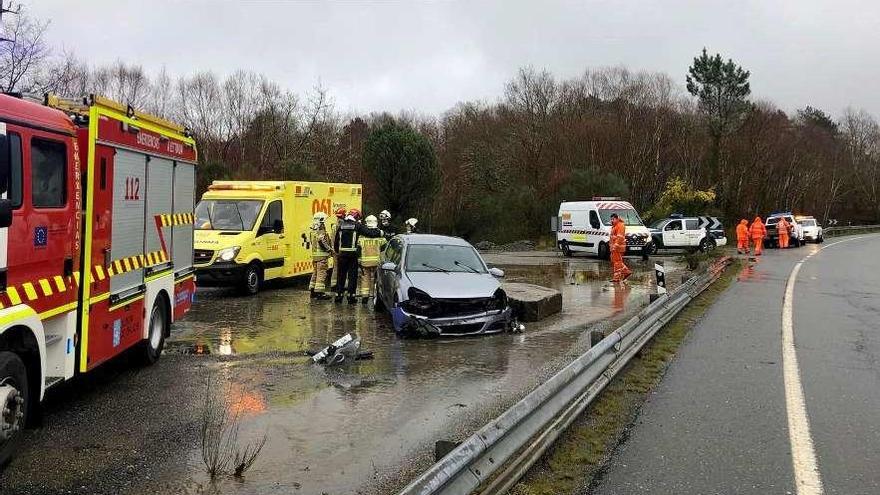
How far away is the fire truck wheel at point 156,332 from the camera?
313 inches

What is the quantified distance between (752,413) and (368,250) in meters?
8.61

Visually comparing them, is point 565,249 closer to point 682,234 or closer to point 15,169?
point 682,234

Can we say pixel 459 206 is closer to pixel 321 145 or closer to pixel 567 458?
pixel 321 145

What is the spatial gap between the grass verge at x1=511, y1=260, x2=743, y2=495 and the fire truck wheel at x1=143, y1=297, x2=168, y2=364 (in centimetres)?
481

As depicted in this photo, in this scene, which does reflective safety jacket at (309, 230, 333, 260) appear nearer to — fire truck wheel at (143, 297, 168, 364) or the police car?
fire truck wheel at (143, 297, 168, 364)

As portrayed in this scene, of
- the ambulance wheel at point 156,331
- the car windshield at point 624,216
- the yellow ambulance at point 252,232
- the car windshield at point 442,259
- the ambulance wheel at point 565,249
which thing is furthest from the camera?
the ambulance wheel at point 565,249

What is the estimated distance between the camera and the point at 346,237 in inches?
527

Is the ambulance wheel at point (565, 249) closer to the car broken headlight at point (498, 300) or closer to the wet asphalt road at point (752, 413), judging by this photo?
the wet asphalt road at point (752, 413)

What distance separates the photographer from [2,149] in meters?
4.68

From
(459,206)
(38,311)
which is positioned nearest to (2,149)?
(38,311)

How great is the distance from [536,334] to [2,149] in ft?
24.7

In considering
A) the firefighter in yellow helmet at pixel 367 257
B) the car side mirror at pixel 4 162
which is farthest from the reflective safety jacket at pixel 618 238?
the car side mirror at pixel 4 162

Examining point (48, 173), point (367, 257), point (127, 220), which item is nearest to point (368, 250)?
point (367, 257)

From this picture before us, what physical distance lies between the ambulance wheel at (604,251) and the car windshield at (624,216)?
80cm
